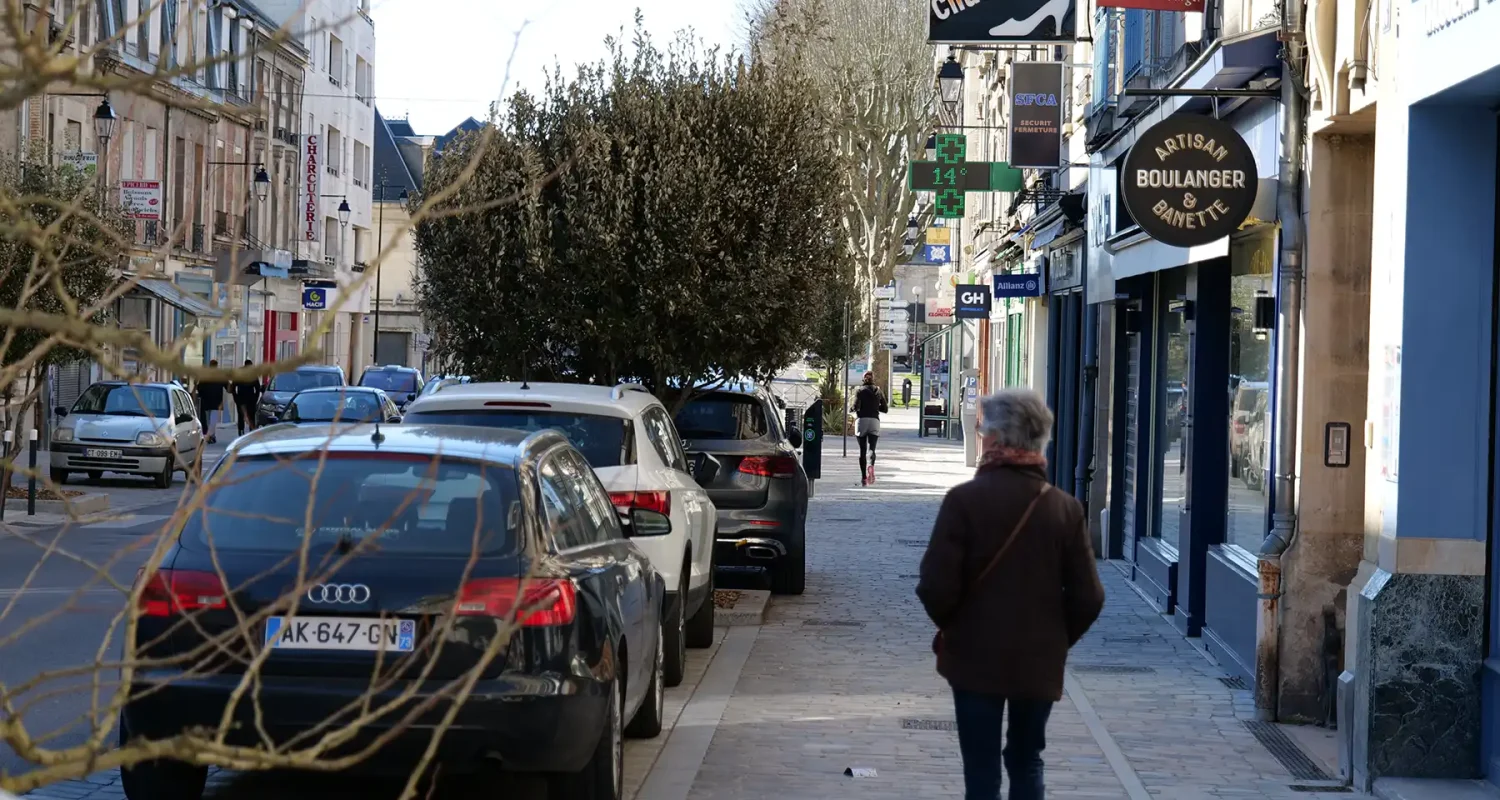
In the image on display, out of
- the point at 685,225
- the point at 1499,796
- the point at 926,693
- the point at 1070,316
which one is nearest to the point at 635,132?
the point at 685,225

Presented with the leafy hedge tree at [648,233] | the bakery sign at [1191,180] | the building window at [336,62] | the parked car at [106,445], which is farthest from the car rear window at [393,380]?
the bakery sign at [1191,180]

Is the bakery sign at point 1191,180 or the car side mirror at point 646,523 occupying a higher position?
the bakery sign at point 1191,180

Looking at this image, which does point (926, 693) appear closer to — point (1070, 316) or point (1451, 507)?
point (1451, 507)

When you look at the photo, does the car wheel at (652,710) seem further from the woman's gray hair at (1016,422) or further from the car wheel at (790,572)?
the car wheel at (790,572)

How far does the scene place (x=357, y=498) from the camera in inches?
264

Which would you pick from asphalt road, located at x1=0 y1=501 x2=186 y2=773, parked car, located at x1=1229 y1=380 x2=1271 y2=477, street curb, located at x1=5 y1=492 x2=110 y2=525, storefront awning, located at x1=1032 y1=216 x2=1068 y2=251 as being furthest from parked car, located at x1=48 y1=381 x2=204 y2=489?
parked car, located at x1=1229 y1=380 x2=1271 y2=477

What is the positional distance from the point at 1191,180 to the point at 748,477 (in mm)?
4907

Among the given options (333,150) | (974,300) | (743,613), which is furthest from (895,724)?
(333,150)

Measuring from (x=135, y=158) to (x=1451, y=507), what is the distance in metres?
38.0

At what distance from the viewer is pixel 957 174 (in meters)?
24.7

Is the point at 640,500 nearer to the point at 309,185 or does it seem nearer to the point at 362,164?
the point at 309,185

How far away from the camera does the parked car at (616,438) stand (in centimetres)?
1030

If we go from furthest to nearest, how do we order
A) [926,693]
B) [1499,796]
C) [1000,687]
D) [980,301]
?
[980,301] < [926,693] < [1499,796] < [1000,687]

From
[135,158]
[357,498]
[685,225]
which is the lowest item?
[357,498]
